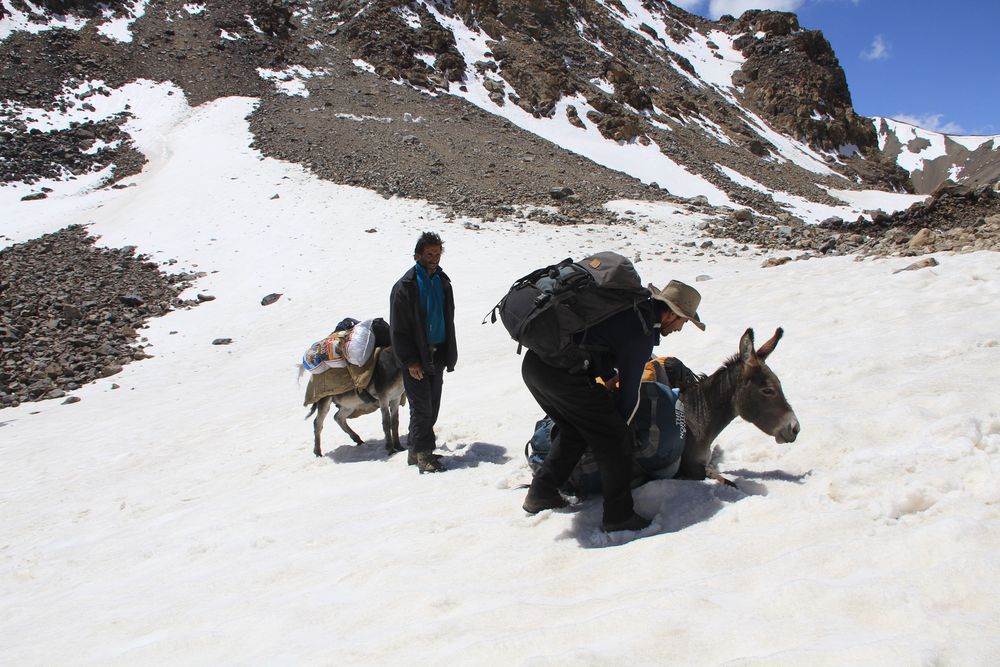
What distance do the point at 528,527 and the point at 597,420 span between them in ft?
2.66

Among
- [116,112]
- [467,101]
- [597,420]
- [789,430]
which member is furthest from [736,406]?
[116,112]

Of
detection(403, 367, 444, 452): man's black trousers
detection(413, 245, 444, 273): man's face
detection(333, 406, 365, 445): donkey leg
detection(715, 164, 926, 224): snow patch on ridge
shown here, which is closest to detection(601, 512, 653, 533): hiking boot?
detection(403, 367, 444, 452): man's black trousers

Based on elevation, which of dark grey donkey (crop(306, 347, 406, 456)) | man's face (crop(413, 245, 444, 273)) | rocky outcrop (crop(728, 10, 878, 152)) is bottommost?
dark grey donkey (crop(306, 347, 406, 456))

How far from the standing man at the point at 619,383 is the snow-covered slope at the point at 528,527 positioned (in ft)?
0.86

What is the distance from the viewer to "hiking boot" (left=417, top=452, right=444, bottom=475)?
548 cm

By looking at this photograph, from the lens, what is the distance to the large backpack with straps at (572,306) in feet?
10.9

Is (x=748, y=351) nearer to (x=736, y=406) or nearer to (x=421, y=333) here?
(x=736, y=406)

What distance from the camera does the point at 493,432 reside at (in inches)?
261

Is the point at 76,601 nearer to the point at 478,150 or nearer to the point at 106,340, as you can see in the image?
the point at 106,340

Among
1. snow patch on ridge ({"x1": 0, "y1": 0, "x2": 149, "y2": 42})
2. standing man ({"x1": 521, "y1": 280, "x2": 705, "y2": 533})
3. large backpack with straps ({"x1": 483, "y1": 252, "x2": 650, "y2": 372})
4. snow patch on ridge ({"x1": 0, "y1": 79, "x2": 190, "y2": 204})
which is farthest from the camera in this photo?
snow patch on ridge ({"x1": 0, "y1": 0, "x2": 149, "y2": 42})

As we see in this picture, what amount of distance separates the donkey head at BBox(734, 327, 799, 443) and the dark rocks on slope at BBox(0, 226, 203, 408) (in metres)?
13.0

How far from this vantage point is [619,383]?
3535mm

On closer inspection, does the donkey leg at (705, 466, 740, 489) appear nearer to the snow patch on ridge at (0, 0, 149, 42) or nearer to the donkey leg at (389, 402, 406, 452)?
the donkey leg at (389, 402, 406, 452)

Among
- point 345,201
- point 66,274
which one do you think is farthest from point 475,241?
point 66,274
